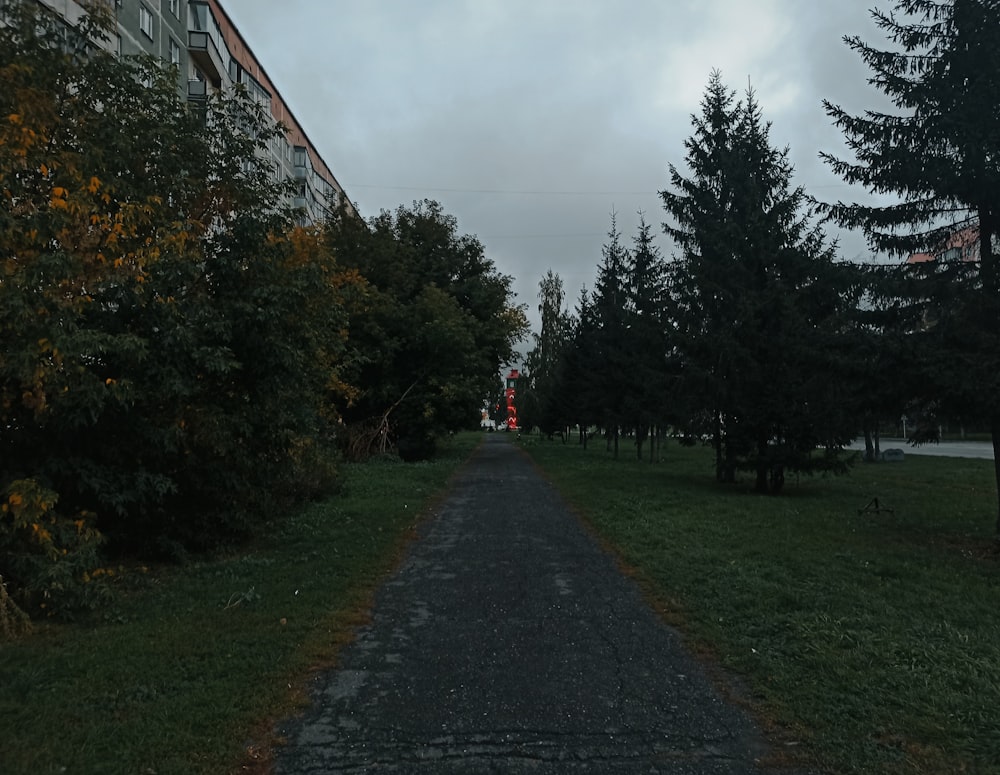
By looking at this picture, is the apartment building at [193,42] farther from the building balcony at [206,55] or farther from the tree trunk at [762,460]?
the tree trunk at [762,460]

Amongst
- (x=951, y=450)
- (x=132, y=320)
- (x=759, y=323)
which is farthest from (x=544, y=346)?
(x=132, y=320)

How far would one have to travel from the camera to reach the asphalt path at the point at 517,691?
12.1 feet

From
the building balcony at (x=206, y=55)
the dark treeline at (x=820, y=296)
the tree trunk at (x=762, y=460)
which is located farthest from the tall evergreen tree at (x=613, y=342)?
the building balcony at (x=206, y=55)

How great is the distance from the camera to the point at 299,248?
1263 cm

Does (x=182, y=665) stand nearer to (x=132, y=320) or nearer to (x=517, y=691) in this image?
(x=517, y=691)

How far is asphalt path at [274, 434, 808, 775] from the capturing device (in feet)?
12.1

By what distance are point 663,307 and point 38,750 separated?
749 inches

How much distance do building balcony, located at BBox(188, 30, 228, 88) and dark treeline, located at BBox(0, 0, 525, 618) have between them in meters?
21.9

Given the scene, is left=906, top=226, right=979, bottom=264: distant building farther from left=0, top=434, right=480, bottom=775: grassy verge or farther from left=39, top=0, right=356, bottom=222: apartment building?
left=39, top=0, right=356, bottom=222: apartment building

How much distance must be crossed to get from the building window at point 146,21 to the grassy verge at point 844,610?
22937mm

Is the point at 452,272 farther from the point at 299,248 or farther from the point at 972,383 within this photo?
the point at 972,383

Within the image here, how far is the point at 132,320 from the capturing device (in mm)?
7629

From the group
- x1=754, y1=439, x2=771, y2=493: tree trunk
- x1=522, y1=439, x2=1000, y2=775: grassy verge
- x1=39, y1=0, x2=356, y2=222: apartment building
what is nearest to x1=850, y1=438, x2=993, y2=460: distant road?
x1=754, y1=439, x2=771, y2=493: tree trunk

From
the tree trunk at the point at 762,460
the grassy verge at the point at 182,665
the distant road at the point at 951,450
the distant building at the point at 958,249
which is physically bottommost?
the grassy verge at the point at 182,665
